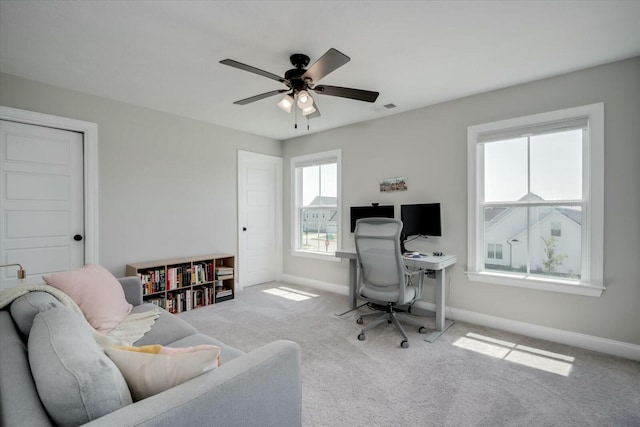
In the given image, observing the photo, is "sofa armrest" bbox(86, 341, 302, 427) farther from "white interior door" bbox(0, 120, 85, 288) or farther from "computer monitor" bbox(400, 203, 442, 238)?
"white interior door" bbox(0, 120, 85, 288)

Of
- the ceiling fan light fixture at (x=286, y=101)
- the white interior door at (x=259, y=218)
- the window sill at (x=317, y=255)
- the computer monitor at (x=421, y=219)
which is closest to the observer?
the ceiling fan light fixture at (x=286, y=101)

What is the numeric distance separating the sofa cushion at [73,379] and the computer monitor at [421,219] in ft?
10.5

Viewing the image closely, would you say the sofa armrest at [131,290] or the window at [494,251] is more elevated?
the window at [494,251]

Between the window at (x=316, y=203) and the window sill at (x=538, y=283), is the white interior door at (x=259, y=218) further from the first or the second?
the window sill at (x=538, y=283)

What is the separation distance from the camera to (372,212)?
4027mm

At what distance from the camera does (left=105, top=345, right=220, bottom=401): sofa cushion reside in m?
0.96

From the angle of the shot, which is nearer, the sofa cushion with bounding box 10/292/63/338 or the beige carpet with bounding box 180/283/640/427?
the sofa cushion with bounding box 10/292/63/338

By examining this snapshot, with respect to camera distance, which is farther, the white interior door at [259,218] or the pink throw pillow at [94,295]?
the white interior door at [259,218]

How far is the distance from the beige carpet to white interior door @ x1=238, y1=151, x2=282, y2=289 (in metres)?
1.61

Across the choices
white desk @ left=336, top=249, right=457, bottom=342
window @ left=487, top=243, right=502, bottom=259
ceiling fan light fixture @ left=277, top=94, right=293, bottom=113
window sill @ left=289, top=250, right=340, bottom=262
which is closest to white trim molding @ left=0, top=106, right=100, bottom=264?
ceiling fan light fixture @ left=277, top=94, right=293, bottom=113

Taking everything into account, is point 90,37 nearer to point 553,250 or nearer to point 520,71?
point 520,71

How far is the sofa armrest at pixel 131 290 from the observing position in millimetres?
2533

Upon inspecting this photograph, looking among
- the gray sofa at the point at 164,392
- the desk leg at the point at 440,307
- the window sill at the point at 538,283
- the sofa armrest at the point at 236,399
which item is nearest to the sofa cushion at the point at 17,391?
the gray sofa at the point at 164,392

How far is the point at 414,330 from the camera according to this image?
10.5ft
